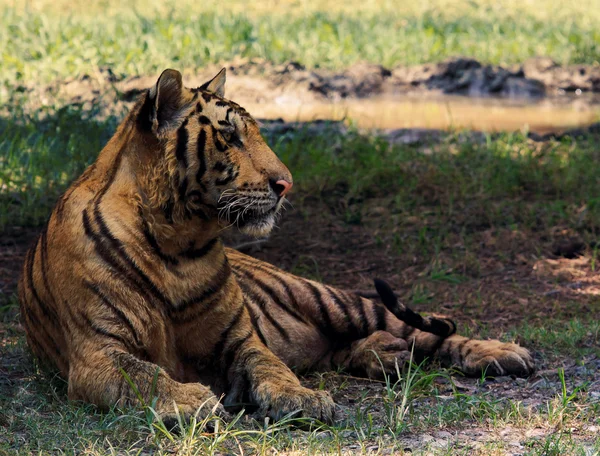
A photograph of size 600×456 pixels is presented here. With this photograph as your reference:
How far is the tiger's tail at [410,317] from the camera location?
460 centimetres

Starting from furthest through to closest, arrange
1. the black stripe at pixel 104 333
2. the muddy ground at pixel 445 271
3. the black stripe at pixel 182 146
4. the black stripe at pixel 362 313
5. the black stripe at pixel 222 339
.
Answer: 1. the black stripe at pixel 362 313
2. the muddy ground at pixel 445 271
3. the black stripe at pixel 222 339
4. the black stripe at pixel 182 146
5. the black stripe at pixel 104 333

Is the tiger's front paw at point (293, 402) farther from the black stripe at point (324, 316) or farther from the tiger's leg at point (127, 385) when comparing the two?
the black stripe at point (324, 316)

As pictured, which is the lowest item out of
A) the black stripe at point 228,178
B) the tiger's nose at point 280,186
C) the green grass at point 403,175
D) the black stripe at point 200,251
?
the green grass at point 403,175

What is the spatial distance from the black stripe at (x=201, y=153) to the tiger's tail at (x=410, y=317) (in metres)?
1.14

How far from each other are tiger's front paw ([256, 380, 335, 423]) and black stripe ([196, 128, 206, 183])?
2.73 feet

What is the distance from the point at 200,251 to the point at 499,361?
1439 millimetres

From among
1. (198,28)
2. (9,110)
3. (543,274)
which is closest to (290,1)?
(198,28)

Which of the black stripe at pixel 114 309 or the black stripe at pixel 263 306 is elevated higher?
the black stripe at pixel 114 309

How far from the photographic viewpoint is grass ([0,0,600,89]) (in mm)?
11055

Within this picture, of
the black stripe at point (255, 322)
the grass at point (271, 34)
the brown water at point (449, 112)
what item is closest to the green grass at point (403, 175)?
the brown water at point (449, 112)

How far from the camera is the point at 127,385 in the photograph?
3570 millimetres

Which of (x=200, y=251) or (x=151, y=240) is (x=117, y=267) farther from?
(x=200, y=251)

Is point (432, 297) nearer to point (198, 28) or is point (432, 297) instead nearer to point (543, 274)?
point (543, 274)

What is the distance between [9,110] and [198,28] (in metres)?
5.25
